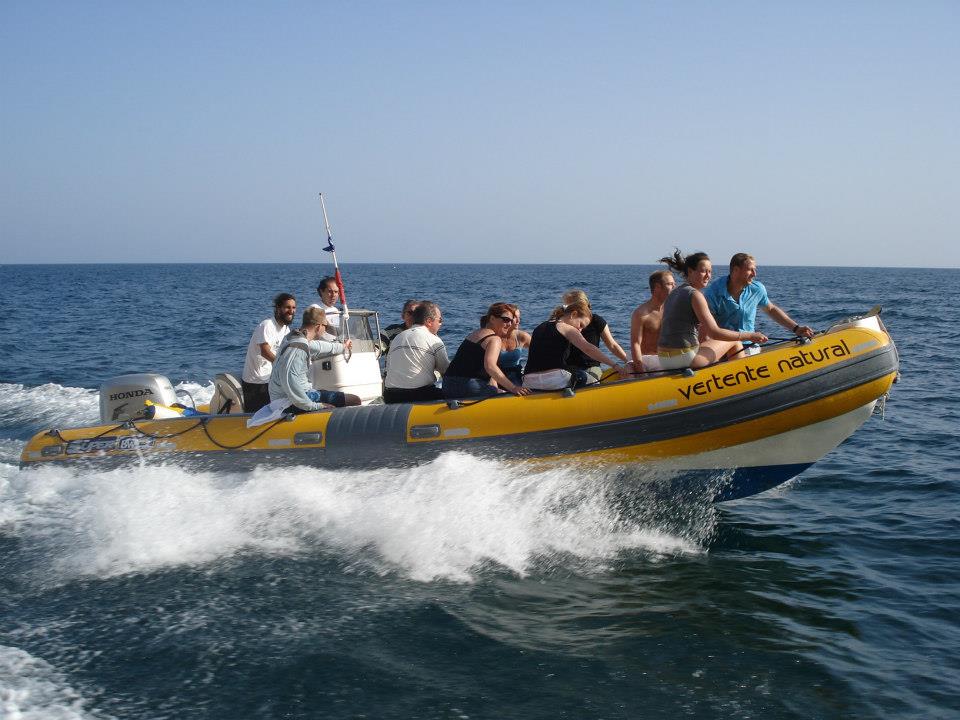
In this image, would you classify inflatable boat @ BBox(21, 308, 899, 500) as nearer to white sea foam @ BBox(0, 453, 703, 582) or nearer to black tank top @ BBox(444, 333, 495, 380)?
white sea foam @ BBox(0, 453, 703, 582)

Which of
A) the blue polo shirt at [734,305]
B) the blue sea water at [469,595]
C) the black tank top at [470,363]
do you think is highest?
the blue polo shirt at [734,305]

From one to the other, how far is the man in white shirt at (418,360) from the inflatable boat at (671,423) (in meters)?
0.30

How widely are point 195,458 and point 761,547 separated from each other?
4.56 meters

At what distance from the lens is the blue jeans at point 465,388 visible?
680 cm

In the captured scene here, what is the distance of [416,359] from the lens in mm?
6980

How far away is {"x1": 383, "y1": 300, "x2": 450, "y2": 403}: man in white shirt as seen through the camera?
684 cm

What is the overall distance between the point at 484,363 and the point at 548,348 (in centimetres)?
51

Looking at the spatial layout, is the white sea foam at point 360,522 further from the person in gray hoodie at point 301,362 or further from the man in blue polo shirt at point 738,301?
the man in blue polo shirt at point 738,301

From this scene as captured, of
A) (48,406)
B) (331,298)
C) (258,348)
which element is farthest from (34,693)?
(48,406)

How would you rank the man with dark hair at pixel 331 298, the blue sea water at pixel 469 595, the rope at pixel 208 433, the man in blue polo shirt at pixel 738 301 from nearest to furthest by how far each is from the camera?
the blue sea water at pixel 469 595 < the man in blue polo shirt at pixel 738 301 < the rope at pixel 208 433 < the man with dark hair at pixel 331 298

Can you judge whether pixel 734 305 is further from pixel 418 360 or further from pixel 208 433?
pixel 208 433

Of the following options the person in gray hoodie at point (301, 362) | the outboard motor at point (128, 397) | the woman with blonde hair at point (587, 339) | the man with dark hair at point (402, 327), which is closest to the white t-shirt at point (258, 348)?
the person in gray hoodie at point (301, 362)

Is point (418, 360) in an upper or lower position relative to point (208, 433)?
upper

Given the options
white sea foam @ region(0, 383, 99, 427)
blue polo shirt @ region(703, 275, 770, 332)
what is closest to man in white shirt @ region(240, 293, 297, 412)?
blue polo shirt @ region(703, 275, 770, 332)
